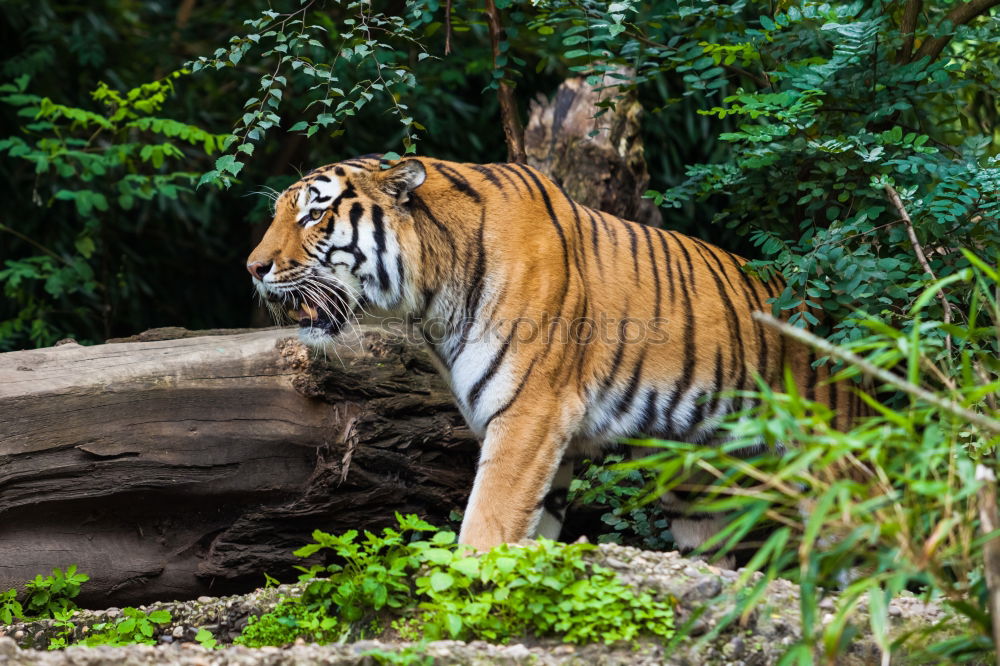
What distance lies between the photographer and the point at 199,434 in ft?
12.8

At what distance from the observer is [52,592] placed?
3742 mm

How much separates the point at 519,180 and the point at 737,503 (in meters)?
2.16

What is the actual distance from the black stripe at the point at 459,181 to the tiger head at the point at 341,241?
7.4 inches

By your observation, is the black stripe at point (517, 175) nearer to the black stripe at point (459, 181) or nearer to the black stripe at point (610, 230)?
the black stripe at point (459, 181)

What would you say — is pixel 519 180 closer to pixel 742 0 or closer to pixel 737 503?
pixel 742 0

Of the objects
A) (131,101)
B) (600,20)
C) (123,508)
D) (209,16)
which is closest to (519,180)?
(600,20)

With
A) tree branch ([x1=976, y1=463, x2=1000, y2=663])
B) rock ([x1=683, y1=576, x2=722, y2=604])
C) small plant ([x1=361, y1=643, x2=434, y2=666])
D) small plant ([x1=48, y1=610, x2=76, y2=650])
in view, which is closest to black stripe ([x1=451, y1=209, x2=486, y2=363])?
rock ([x1=683, y1=576, x2=722, y2=604])

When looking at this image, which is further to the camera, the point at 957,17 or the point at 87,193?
the point at 87,193

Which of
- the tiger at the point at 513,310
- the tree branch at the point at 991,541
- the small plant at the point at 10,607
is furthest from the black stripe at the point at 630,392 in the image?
the small plant at the point at 10,607

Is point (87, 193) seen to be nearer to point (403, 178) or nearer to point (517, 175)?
point (403, 178)

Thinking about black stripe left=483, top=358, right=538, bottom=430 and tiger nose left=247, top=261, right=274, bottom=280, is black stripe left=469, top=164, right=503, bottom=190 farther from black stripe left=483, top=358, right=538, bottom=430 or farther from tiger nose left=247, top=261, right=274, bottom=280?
tiger nose left=247, top=261, right=274, bottom=280

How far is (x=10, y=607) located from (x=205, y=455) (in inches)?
33.8

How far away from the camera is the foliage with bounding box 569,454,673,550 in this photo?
14.2 ft

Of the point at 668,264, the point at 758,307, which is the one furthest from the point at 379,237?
the point at 758,307
